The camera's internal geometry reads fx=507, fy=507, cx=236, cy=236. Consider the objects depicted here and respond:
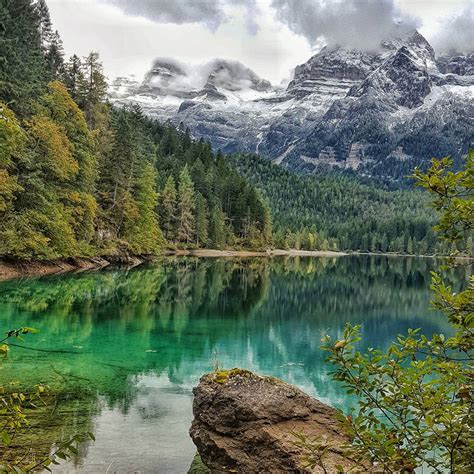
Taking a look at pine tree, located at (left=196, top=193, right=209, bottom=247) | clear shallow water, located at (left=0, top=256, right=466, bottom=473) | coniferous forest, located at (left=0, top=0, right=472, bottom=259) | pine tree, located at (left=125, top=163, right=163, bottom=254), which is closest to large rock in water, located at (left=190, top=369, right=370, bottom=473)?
clear shallow water, located at (left=0, top=256, right=466, bottom=473)

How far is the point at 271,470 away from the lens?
7102 millimetres

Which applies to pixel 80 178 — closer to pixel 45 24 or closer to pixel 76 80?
pixel 76 80

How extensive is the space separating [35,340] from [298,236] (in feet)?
488

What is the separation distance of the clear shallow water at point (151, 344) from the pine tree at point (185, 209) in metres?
45.5

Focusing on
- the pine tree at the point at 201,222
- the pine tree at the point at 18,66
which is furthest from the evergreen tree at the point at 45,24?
the pine tree at the point at 201,222

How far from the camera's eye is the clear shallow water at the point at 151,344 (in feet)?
33.0

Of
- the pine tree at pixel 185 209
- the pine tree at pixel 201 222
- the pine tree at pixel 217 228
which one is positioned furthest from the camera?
the pine tree at pixel 217 228

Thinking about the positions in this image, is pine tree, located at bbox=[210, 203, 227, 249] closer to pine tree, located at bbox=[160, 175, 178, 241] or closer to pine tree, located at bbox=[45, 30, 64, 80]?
pine tree, located at bbox=[160, 175, 178, 241]

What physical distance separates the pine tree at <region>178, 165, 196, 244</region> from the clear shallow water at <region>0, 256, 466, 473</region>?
1791 inches

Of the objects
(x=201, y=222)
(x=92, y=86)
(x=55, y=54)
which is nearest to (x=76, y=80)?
(x=92, y=86)

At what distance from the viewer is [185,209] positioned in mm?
89125

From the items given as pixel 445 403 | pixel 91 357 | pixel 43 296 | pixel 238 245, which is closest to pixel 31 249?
pixel 43 296

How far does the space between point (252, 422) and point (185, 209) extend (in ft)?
270

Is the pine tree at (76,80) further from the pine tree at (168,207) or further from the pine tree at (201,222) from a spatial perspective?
the pine tree at (201,222)
